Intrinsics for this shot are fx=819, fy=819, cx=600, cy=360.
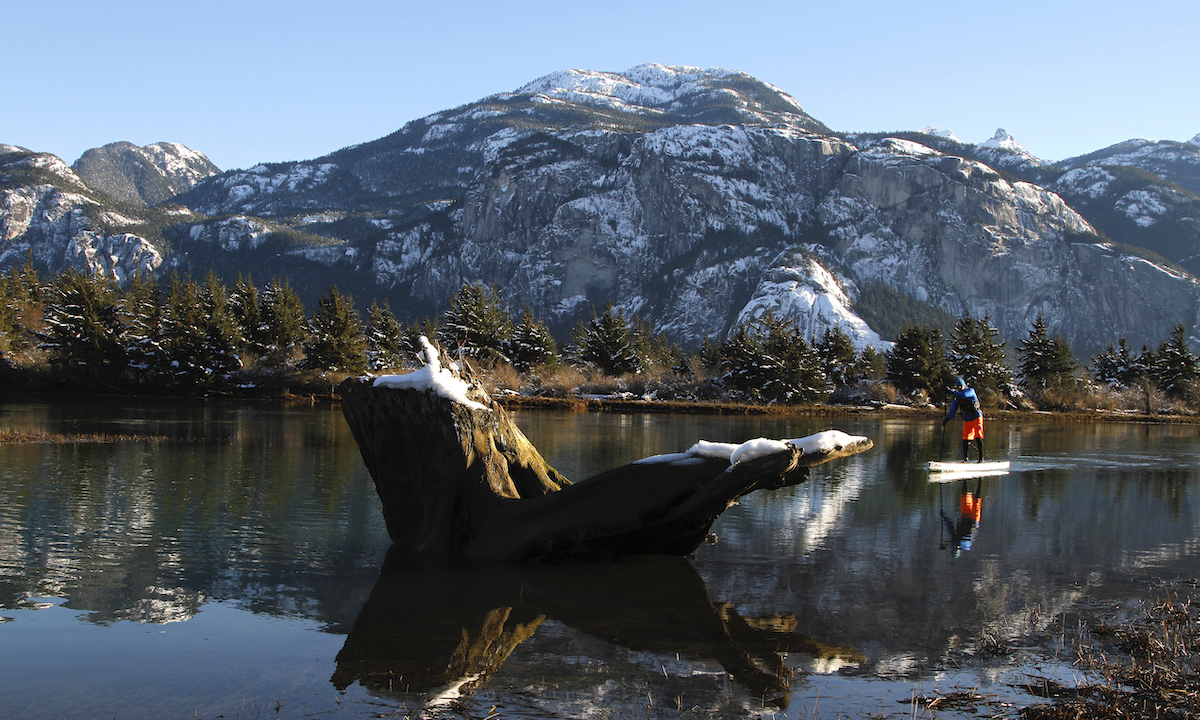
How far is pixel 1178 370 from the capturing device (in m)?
72.8

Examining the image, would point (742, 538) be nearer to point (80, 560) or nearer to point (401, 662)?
point (401, 662)

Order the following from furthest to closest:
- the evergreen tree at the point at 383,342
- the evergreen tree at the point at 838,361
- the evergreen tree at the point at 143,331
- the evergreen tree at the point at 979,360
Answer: the evergreen tree at the point at 838,361 → the evergreen tree at the point at 383,342 → the evergreen tree at the point at 979,360 → the evergreen tree at the point at 143,331

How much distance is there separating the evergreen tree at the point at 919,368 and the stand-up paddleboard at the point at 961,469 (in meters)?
47.9

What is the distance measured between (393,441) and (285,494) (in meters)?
5.94

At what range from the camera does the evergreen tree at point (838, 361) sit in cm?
7162

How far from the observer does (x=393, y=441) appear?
11.8 m

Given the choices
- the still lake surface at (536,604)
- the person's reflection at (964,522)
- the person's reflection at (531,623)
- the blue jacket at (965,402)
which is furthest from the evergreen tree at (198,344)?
the person's reflection at (531,623)

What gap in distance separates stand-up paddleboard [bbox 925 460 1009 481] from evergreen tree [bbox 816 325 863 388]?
47.1 meters

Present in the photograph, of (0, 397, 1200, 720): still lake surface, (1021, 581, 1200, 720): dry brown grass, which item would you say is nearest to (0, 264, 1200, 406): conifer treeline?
(0, 397, 1200, 720): still lake surface

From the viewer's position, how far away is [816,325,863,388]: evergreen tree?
235 ft

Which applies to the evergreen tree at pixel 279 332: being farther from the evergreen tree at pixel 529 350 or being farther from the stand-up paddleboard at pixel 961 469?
the stand-up paddleboard at pixel 961 469

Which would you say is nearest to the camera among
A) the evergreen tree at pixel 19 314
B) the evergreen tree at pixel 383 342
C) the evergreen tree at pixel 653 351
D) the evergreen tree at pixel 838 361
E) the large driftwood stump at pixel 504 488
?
the large driftwood stump at pixel 504 488

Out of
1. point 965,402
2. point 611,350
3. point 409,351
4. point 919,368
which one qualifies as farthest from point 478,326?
point 965,402

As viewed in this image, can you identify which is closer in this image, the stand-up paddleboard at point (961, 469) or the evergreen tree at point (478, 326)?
the stand-up paddleboard at point (961, 469)
